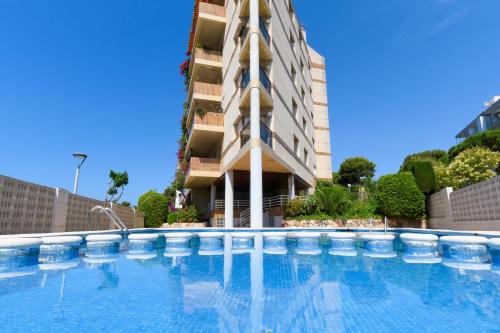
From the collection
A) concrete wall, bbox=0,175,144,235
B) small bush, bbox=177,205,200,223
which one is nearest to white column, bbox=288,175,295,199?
small bush, bbox=177,205,200,223

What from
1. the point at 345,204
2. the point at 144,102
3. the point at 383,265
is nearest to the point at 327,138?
the point at 345,204

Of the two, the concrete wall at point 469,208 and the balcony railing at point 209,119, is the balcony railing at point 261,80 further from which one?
the concrete wall at point 469,208

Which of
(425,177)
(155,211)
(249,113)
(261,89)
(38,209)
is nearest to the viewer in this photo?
(38,209)

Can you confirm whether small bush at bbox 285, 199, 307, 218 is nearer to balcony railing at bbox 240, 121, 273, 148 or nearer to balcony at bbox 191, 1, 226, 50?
balcony railing at bbox 240, 121, 273, 148

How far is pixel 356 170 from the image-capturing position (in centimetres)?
4022

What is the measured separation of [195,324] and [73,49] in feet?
73.8

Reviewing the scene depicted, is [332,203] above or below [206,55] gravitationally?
below

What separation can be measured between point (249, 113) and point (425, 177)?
9877 millimetres

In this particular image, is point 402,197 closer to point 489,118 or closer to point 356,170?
point 356,170

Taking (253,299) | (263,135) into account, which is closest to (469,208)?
(263,135)

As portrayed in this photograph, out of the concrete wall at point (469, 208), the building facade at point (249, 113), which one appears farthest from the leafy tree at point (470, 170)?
the building facade at point (249, 113)

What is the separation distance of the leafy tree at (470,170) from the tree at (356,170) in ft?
69.6

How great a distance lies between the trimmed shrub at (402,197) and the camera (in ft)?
43.8

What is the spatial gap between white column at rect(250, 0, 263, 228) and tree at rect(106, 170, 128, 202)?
100 ft
